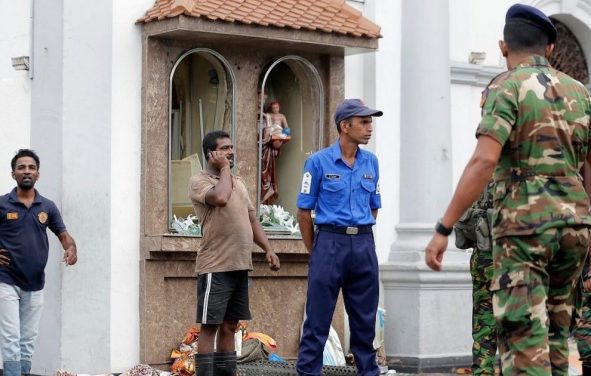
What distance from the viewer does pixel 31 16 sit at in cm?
1115

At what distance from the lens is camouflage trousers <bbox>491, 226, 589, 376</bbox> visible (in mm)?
5754

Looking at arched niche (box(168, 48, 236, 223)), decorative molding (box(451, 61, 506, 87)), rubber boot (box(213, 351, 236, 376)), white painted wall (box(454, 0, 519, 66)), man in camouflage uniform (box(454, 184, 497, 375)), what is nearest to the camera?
man in camouflage uniform (box(454, 184, 497, 375))

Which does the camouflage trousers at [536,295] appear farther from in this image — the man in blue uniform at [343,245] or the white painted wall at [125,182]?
the white painted wall at [125,182]

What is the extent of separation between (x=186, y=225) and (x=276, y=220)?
3.50 feet

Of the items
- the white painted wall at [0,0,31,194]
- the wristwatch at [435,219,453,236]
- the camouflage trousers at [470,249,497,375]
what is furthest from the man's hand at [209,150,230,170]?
the wristwatch at [435,219,453,236]

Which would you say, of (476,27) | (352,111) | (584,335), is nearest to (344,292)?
(352,111)

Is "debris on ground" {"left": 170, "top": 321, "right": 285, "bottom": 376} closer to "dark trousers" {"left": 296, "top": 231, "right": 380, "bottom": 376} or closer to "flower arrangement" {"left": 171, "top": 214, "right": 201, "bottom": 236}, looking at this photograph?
"flower arrangement" {"left": 171, "top": 214, "right": 201, "bottom": 236}

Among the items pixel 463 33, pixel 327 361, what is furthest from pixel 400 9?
pixel 327 361

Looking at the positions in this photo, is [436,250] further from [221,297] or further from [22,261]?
[22,261]

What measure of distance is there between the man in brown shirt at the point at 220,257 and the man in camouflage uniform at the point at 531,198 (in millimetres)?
3633

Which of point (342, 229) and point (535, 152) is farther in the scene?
point (342, 229)

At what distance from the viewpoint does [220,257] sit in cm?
931

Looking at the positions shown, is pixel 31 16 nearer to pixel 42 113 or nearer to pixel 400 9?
pixel 42 113

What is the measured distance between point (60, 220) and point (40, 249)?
33cm
